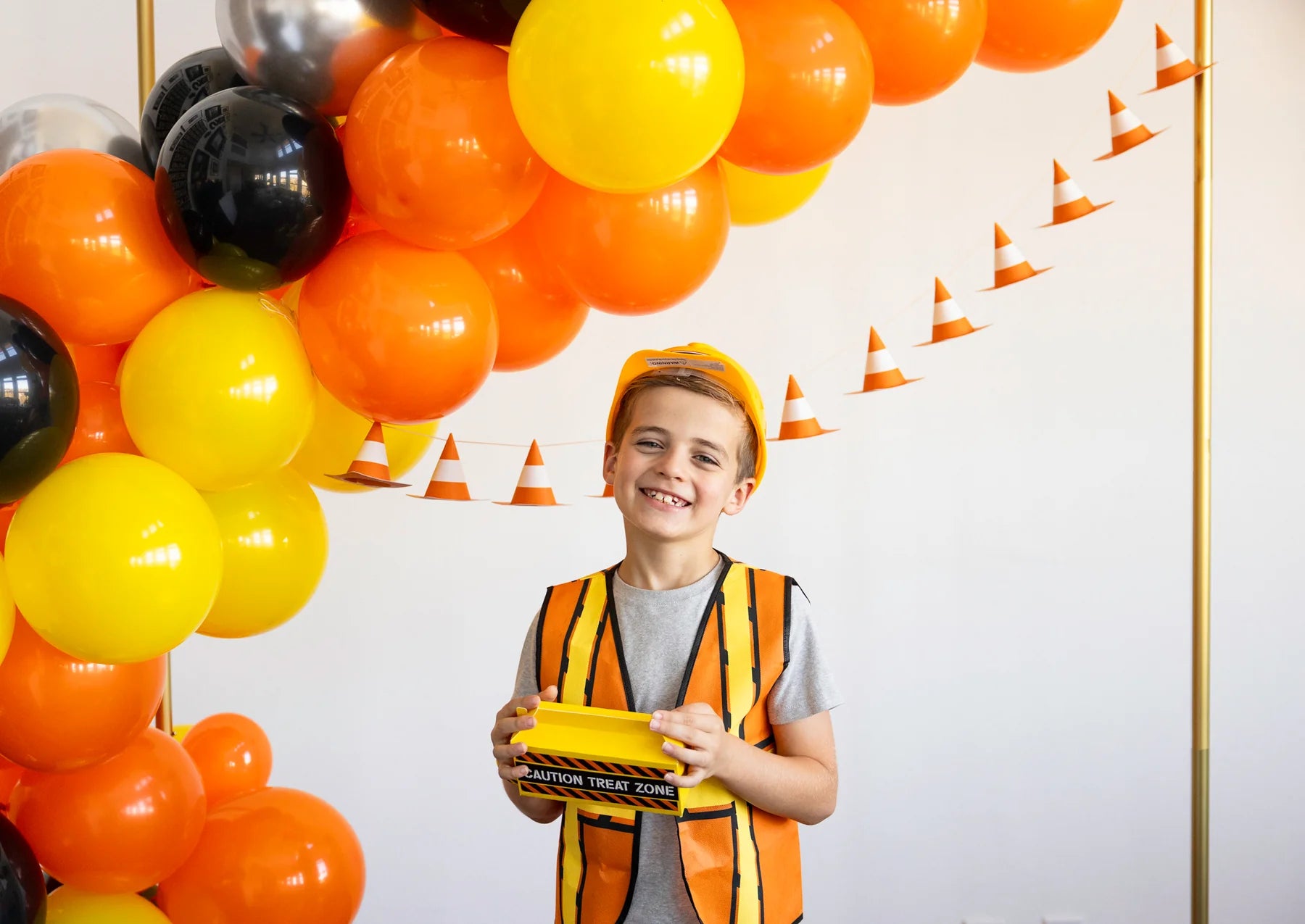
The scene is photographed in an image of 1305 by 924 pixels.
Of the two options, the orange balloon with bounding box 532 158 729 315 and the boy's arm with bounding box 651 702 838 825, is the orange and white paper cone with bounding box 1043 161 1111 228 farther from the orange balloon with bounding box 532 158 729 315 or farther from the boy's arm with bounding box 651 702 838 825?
the boy's arm with bounding box 651 702 838 825

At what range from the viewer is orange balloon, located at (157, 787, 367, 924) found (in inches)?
50.1

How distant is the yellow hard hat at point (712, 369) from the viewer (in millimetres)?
1356

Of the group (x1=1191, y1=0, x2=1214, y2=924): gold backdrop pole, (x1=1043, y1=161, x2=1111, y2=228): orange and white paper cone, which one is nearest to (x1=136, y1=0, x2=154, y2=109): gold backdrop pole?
(x1=1043, y1=161, x2=1111, y2=228): orange and white paper cone

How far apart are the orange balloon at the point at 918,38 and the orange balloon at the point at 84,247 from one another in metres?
0.58

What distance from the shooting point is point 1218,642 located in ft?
8.12

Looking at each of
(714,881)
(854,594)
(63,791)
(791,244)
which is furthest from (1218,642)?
(63,791)

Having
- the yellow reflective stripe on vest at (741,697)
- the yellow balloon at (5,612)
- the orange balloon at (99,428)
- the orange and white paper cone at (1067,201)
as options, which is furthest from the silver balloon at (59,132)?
the orange and white paper cone at (1067,201)

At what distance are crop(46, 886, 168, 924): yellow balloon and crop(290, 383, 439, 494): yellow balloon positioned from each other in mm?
505

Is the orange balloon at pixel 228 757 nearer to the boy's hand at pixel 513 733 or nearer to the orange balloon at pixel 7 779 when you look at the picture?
the orange balloon at pixel 7 779

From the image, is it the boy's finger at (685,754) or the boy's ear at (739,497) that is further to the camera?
the boy's ear at (739,497)

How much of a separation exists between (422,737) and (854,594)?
3.14ft

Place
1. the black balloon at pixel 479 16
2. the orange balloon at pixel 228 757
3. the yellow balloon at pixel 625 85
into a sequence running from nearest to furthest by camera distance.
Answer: the yellow balloon at pixel 625 85 → the black balloon at pixel 479 16 → the orange balloon at pixel 228 757

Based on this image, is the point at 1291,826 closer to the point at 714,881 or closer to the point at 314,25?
the point at 714,881

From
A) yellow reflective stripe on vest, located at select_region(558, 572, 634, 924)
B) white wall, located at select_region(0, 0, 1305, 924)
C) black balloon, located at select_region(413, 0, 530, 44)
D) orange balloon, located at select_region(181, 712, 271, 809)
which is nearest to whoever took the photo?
black balloon, located at select_region(413, 0, 530, 44)
